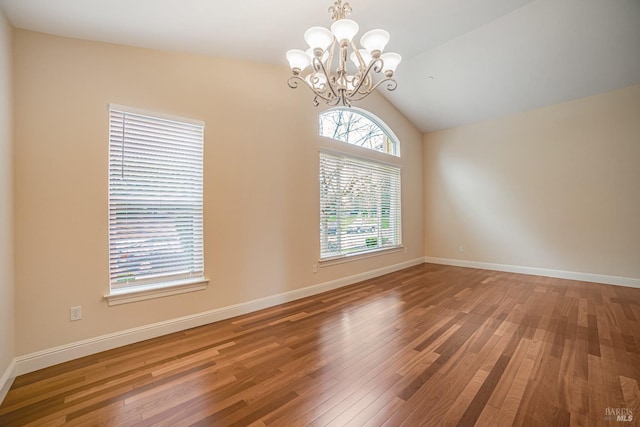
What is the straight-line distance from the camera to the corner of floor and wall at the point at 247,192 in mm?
2006

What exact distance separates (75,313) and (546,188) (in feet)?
22.1

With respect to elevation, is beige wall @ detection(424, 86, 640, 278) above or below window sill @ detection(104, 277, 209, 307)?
above

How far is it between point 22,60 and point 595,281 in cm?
751

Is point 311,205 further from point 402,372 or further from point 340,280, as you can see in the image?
point 402,372

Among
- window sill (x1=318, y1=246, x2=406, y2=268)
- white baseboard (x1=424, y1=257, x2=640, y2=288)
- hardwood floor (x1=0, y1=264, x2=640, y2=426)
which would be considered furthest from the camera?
white baseboard (x1=424, y1=257, x2=640, y2=288)

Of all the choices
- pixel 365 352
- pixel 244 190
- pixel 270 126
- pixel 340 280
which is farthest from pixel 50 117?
pixel 340 280

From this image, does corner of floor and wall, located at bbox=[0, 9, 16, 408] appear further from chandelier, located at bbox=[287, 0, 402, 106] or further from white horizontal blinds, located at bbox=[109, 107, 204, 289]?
chandelier, located at bbox=[287, 0, 402, 106]

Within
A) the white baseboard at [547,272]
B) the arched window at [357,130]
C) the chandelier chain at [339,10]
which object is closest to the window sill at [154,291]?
the arched window at [357,130]

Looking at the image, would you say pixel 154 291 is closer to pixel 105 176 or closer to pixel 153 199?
pixel 153 199

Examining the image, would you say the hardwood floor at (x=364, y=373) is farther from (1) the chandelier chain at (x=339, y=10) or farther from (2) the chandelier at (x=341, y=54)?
(1) the chandelier chain at (x=339, y=10)

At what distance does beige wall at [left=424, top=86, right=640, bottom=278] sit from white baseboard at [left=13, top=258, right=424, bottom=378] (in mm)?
3815

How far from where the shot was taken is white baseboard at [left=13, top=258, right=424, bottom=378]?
2025mm

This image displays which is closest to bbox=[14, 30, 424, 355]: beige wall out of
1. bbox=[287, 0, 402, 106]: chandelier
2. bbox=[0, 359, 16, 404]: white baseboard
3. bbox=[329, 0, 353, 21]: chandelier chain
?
bbox=[0, 359, 16, 404]: white baseboard

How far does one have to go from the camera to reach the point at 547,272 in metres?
4.69
